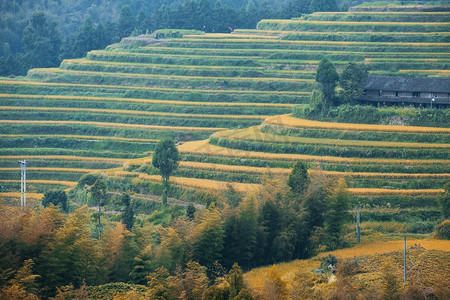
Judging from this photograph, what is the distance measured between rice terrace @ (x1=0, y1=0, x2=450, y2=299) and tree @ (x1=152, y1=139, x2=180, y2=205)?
3.4 inches

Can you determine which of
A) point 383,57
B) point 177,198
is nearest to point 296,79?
point 383,57

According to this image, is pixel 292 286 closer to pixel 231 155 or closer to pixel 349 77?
pixel 231 155

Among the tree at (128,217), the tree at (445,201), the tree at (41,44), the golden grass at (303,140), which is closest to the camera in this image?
the tree at (445,201)

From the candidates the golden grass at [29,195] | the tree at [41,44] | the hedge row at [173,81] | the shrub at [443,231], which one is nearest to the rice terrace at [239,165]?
the shrub at [443,231]

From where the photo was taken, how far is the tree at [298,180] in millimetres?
47053

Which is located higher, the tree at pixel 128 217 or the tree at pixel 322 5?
the tree at pixel 322 5

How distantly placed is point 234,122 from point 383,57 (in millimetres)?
12991

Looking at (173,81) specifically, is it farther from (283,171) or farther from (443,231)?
(443,231)

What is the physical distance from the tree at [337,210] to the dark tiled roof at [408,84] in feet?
52.7

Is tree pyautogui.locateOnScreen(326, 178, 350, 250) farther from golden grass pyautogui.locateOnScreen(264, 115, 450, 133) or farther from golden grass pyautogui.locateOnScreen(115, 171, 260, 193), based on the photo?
golden grass pyautogui.locateOnScreen(264, 115, 450, 133)

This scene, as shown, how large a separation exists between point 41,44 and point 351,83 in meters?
43.5

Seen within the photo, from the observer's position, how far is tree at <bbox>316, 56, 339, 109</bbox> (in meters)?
60.4

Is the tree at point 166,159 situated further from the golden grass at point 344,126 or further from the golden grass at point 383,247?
the golden grass at point 383,247

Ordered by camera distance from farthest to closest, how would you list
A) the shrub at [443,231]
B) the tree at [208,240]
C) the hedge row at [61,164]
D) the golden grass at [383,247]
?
the hedge row at [61,164] < the shrub at [443,231] < the golden grass at [383,247] < the tree at [208,240]
